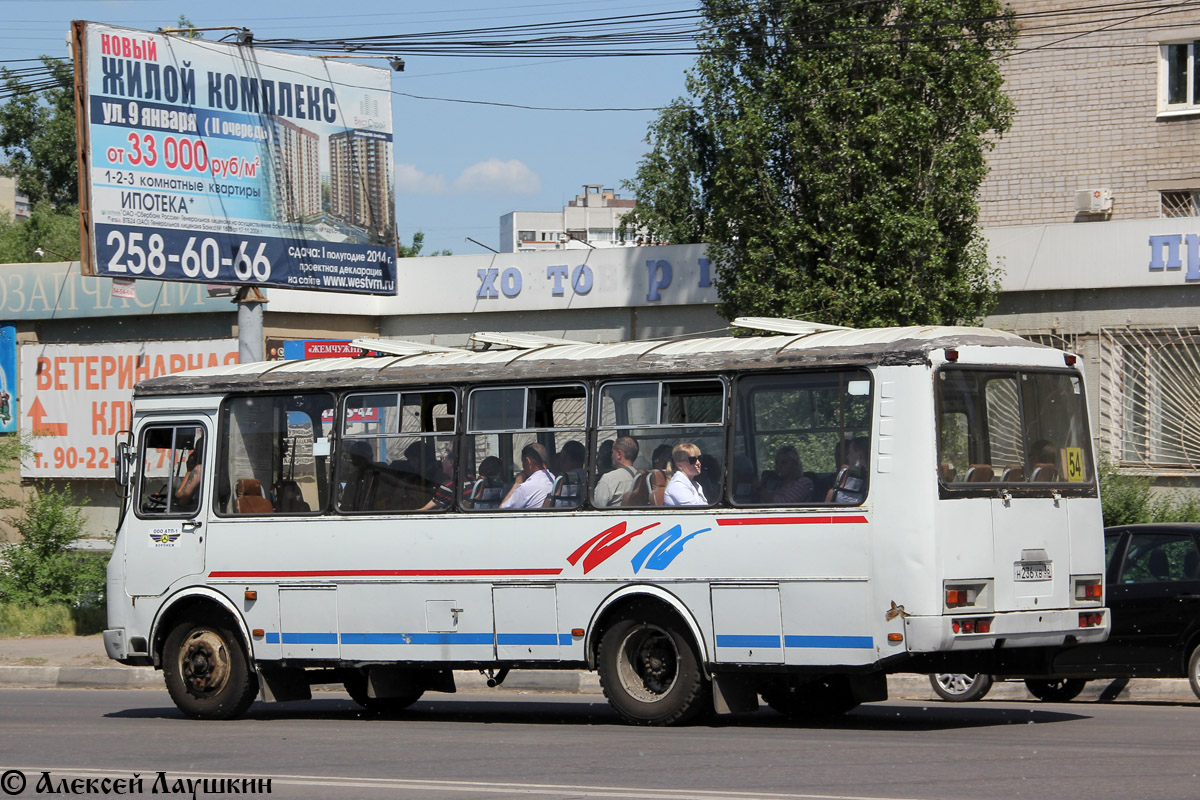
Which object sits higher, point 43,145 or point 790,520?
point 43,145

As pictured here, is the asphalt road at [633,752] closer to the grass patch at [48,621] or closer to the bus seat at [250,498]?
the bus seat at [250,498]

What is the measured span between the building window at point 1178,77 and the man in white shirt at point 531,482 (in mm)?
21307

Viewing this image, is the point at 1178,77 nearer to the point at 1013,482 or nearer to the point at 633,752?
the point at 1013,482

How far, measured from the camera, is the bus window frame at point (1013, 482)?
34.4 ft

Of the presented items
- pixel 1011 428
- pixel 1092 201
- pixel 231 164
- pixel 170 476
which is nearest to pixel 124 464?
pixel 170 476

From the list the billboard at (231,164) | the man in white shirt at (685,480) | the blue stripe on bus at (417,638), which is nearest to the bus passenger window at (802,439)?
the man in white shirt at (685,480)

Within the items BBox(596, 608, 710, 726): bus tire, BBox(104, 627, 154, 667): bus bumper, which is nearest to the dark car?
BBox(596, 608, 710, 726): bus tire

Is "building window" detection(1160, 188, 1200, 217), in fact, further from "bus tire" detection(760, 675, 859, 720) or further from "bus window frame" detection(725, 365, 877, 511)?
"bus window frame" detection(725, 365, 877, 511)

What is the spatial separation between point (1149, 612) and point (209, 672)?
297 inches

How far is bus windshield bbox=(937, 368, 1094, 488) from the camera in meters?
10.6

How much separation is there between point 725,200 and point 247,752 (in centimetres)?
1655

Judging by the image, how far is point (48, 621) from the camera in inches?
845

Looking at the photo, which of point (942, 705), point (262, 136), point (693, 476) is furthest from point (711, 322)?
point (693, 476)

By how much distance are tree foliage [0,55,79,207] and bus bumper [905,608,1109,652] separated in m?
55.5
